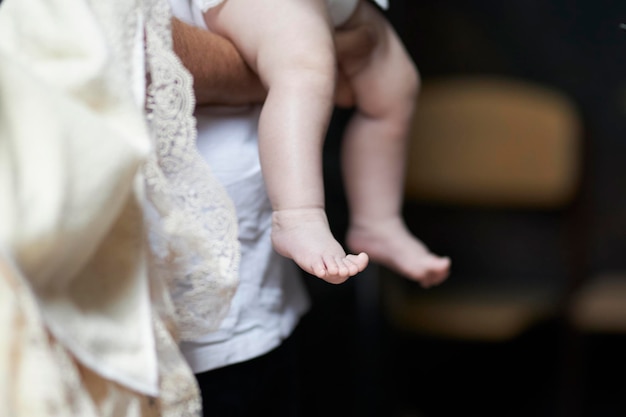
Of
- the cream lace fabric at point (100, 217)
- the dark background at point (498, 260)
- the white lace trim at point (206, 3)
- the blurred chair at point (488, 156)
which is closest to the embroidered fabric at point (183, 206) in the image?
the cream lace fabric at point (100, 217)

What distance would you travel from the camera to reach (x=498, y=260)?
1753mm

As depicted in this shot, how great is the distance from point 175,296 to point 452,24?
121 centimetres

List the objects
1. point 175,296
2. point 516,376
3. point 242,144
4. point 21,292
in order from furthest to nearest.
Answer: point 516,376, point 242,144, point 175,296, point 21,292

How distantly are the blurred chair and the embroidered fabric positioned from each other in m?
1.02

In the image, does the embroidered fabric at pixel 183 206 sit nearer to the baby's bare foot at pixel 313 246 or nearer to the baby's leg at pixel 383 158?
the baby's bare foot at pixel 313 246

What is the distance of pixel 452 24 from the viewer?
1585 mm

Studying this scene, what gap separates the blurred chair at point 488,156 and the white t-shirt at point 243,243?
0.87 m

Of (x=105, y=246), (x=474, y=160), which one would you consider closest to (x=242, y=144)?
(x=105, y=246)

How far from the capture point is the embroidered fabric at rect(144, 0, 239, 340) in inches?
18.7

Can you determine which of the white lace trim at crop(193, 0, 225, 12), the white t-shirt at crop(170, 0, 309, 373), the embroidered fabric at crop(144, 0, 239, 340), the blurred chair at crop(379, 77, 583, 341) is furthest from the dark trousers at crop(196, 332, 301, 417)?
the blurred chair at crop(379, 77, 583, 341)

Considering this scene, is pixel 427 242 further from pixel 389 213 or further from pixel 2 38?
pixel 2 38

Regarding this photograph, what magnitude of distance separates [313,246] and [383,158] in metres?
0.27

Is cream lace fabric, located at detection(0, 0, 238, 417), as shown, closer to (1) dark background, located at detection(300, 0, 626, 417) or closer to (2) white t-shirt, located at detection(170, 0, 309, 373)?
(2) white t-shirt, located at detection(170, 0, 309, 373)

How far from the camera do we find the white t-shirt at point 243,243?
60 centimetres
